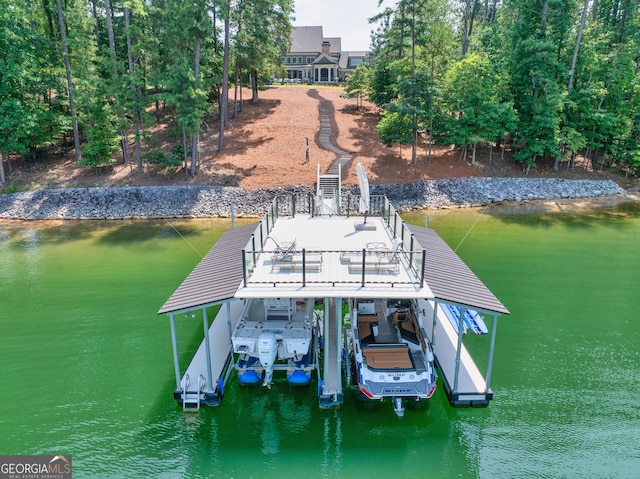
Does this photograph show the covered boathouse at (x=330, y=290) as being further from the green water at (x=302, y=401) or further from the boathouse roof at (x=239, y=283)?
the green water at (x=302, y=401)

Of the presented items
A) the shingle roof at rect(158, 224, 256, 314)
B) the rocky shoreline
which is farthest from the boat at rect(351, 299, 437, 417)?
the rocky shoreline

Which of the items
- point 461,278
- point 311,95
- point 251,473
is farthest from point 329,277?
point 311,95

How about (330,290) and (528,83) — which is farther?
(528,83)

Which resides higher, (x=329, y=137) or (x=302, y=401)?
(x=329, y=137)

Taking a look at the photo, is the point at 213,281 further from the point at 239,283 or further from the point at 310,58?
the point at 310,58

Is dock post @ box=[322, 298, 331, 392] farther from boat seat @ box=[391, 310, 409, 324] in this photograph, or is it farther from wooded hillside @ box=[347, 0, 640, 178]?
wooded hillside @ box=[347, 0, 640, 178]

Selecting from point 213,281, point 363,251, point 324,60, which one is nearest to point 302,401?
point 213,281

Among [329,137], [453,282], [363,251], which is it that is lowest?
[453,282]
